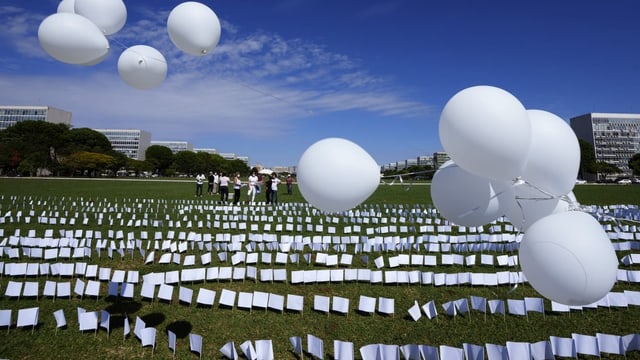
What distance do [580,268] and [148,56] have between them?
15.0 feet

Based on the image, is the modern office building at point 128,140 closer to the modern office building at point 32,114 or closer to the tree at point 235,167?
the modern office building at point 32,114

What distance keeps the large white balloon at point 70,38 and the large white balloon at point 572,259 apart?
4.54 metres

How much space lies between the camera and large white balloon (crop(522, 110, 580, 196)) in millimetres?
2363

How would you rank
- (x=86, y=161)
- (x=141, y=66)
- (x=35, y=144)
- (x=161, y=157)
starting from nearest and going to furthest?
1. (x=141, y=66)
2. (x=35, y=144)
3. (x=86, y=161)
4. (x=161, y=157)

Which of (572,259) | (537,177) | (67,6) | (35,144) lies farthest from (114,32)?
(35,144)

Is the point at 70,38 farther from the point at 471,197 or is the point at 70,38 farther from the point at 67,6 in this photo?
the point at 471,197

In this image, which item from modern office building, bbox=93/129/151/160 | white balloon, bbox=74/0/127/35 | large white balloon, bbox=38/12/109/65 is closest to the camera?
large white balloon, bbox=38/12/109/65

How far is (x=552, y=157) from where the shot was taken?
235 centimetres

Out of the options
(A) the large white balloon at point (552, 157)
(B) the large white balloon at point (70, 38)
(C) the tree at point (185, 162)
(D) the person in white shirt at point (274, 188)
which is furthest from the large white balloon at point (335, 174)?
(C) the tree at point (185, 162)

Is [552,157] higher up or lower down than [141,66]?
lower down

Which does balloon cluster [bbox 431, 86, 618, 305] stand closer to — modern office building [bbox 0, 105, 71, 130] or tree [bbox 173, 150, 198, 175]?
tree [bbox 173, 150, 198, 175]

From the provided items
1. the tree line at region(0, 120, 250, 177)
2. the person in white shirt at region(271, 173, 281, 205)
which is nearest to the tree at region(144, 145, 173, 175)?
the tree line at region(0, 120, 250, 177)

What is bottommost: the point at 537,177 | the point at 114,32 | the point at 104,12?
the point at 537,177

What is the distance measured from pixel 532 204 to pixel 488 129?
3.49 ft
